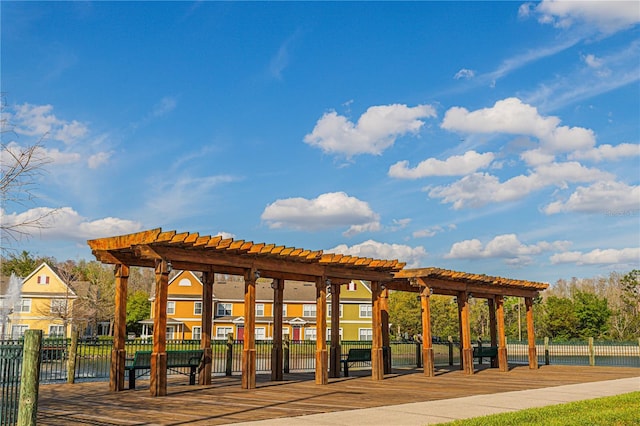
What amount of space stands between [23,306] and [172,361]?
48.0 metres

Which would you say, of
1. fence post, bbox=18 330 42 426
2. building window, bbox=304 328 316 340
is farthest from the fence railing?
building window, bbox=304 328 316 340

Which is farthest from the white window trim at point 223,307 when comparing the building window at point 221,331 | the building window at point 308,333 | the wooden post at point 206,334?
the wooden post at point 206,334

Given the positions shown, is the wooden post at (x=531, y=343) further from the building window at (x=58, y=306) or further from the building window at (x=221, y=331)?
the building window at (x=58, y=306)

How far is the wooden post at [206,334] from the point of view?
55.7ft

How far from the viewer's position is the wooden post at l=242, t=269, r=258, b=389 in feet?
52.2

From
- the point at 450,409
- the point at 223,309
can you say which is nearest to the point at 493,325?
the point at 450,409

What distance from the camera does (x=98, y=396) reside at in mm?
13703

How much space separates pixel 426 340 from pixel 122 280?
1074 centimetres

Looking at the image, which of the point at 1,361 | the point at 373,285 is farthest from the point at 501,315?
the point at 1,361

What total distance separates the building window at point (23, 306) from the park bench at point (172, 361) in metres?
46.9

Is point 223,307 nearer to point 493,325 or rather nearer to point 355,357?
point 493,325

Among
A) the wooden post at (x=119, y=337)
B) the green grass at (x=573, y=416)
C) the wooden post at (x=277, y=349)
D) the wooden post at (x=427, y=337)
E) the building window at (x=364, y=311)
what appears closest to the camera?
the green grass at (x=573, y=416)

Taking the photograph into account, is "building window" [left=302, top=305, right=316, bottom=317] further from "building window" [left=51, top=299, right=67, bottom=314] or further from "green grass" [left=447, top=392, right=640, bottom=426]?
"green grass" [left=447, top=392, right=640, bottom=426]

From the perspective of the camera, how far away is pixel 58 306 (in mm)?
56094
